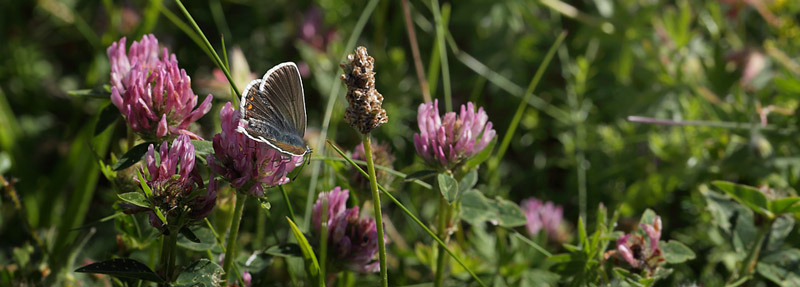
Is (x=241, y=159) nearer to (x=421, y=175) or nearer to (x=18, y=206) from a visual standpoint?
(x=421, y=175)

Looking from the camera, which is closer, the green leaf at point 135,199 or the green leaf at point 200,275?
the green leaf at point 135,199

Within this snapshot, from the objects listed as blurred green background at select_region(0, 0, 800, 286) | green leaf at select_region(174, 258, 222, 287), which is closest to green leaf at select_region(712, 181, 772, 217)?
blurred green background at select_region(0, 0, 800, 286)

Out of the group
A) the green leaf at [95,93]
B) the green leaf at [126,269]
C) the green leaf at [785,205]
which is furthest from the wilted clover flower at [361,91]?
the green leaf at [785,205]

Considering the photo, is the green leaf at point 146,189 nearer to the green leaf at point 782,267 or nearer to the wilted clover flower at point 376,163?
the wilted clover flower at point 376,163

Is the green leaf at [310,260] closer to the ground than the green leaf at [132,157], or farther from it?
closer to the ground

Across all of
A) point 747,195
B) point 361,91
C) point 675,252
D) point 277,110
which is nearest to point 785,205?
point 747,195

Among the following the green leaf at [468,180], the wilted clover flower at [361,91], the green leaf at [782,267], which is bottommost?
the green leaf at [782,267]

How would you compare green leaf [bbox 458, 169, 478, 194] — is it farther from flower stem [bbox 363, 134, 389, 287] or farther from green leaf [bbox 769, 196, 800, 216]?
green leaf [bbox 769, 196, 800, 216]
